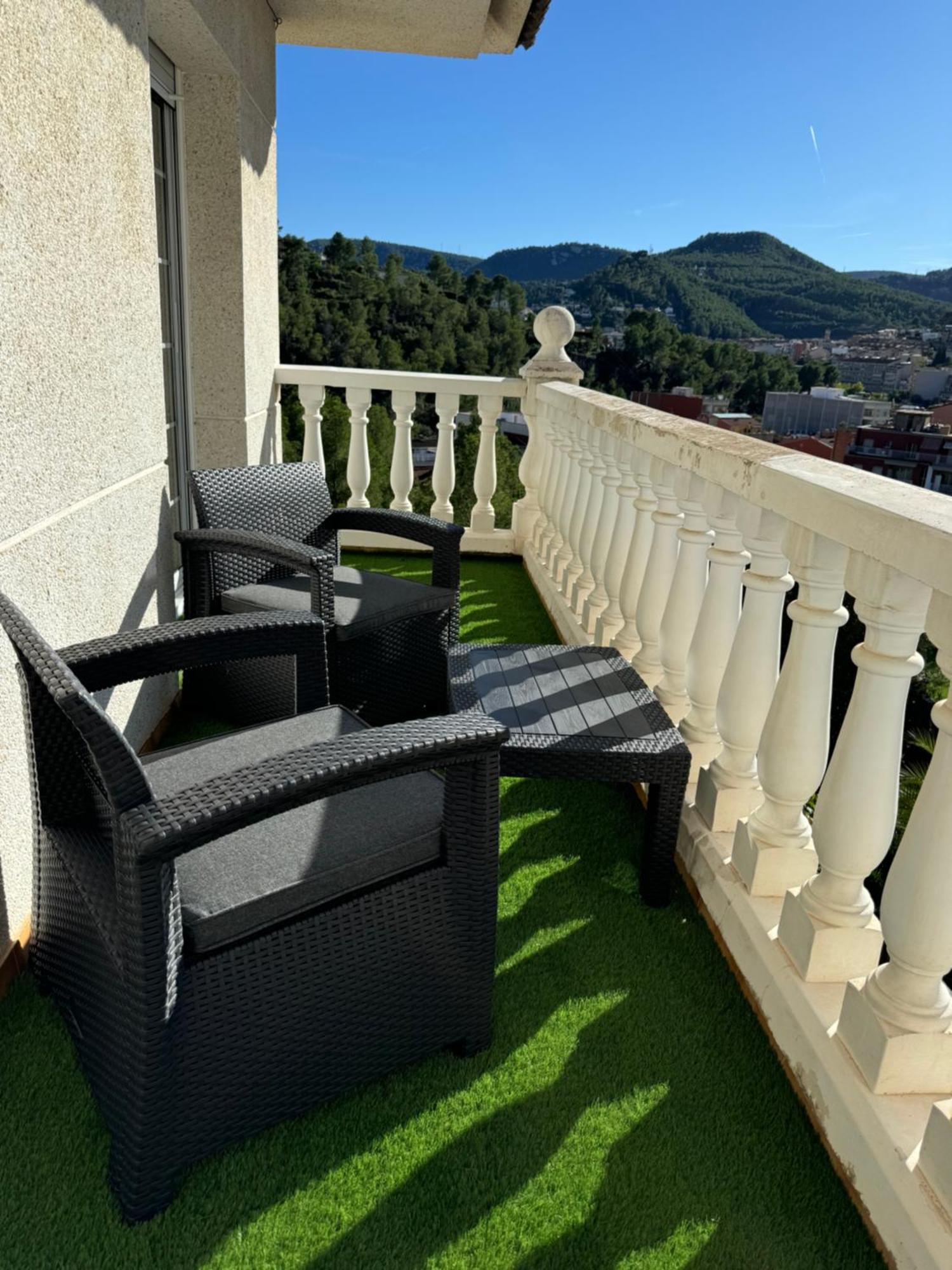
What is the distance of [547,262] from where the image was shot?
84750 millimetres

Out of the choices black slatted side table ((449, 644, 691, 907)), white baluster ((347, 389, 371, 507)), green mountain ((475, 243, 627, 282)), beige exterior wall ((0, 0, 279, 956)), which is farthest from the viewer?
green mountain ((475, 243, 627, 282))

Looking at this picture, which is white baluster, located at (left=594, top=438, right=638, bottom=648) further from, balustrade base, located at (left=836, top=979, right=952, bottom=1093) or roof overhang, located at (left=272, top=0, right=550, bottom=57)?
roof overhang, located at (left=272, top=0, right=550, bottom=57)

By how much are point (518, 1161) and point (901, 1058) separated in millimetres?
634

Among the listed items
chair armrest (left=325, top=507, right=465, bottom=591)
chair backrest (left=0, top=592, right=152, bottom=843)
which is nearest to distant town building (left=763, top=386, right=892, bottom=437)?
chair armrest (left=325, top=507, right=465, bottom=591)

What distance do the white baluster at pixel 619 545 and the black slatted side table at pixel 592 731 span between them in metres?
0.56

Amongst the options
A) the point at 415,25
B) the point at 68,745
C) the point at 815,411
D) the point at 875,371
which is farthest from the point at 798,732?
the point at 875,371

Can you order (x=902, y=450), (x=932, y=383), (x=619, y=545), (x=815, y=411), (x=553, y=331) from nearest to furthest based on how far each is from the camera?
(x=619, y=545), (x=553, y=331), (x=902, y=450), (x=932, y=383), (x=815, y=411)

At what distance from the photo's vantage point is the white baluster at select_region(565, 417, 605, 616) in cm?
356

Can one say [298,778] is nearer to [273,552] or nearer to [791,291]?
[273,552]

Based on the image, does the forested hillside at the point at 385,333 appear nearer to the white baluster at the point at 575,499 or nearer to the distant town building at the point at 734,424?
the distant town building at the point at 734,424

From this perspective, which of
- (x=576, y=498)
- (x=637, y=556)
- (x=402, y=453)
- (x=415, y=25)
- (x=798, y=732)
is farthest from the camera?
(x=402, y=453)

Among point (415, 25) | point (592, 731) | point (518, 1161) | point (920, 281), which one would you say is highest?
point (920, 281)

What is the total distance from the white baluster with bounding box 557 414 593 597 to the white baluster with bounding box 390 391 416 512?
1488 millimetres

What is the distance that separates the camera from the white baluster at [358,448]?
5473 millimetres
